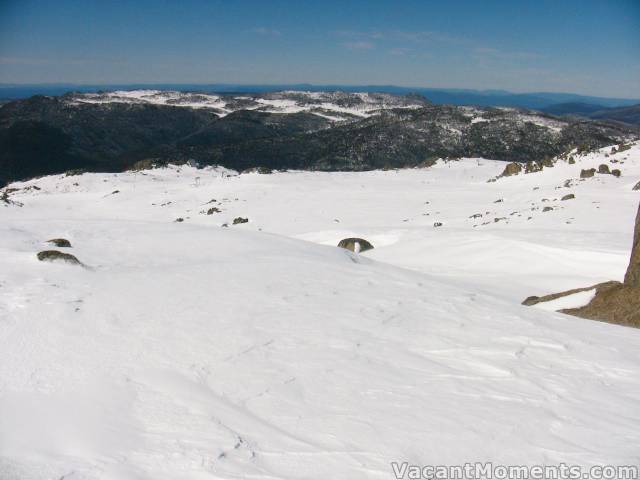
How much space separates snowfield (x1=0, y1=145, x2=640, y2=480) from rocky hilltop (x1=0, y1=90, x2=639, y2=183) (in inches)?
1318

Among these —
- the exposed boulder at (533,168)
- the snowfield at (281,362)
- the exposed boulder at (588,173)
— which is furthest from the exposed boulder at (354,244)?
the exposed boulder at (533,168)

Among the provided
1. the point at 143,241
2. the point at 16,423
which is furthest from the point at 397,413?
the point at 143,241

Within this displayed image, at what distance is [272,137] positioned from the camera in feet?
247

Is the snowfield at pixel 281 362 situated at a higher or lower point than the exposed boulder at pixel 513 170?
lower

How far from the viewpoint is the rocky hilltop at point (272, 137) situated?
6294 centimetres

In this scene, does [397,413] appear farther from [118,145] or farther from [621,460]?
[118,145]

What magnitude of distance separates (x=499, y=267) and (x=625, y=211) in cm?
850

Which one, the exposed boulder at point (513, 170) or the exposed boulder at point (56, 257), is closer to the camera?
the exposed boulder at point (56, 257)

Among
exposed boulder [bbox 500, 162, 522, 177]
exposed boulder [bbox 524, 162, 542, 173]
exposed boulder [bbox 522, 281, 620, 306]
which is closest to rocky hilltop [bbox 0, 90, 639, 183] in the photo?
exposed boulder [bbox 524, 162, 542, 173]

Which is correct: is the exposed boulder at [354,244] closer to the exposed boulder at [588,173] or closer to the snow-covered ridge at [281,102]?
the exposed boulder at [588,173]

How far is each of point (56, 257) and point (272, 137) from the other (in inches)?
2735

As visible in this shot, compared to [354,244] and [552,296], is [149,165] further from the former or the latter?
[552,296]

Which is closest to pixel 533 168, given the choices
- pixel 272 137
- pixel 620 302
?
pixel 620 302

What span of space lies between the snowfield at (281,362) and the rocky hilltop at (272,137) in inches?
1318
